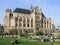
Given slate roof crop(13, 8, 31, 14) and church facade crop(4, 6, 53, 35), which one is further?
slate roof crop(13, 8, 31, 14)

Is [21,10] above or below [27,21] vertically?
above

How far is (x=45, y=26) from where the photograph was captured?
96.1 m

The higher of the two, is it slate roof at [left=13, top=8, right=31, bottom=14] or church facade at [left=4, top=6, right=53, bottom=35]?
slate roof at [left=13, top=8, right=31, bottom=14]

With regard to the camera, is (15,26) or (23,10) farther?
(23,10)

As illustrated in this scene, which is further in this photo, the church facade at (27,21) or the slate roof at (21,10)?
the slate roof at (21,10)

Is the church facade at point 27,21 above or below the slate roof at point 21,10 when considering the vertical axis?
below

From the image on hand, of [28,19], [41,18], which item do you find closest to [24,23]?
[28,19]

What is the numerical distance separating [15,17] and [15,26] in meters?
4.78

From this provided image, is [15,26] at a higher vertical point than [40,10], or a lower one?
lower

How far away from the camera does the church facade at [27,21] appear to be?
3547 inches

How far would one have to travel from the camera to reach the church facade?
9008 centimetres

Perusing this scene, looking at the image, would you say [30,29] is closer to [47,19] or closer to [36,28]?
[36,28]

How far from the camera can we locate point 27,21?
93.8 meters

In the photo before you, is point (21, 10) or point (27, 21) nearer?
point (27, 21)
